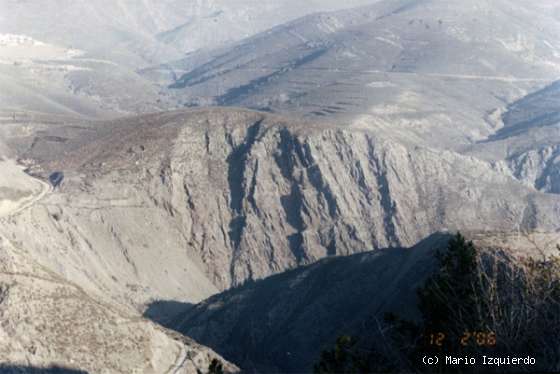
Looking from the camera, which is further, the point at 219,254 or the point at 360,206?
the point at 360,206

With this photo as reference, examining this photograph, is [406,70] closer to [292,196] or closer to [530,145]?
[530,145]

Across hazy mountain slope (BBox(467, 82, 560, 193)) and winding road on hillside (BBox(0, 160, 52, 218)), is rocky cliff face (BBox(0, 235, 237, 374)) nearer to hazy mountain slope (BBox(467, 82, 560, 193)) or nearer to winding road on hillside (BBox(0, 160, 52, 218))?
winding road on hillside (BBox(0, 160, 52, 218))

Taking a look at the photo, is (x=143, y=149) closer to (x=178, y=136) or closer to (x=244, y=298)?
(x=178, y=136)

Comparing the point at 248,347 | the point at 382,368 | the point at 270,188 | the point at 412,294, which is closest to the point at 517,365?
the point at 382,368
